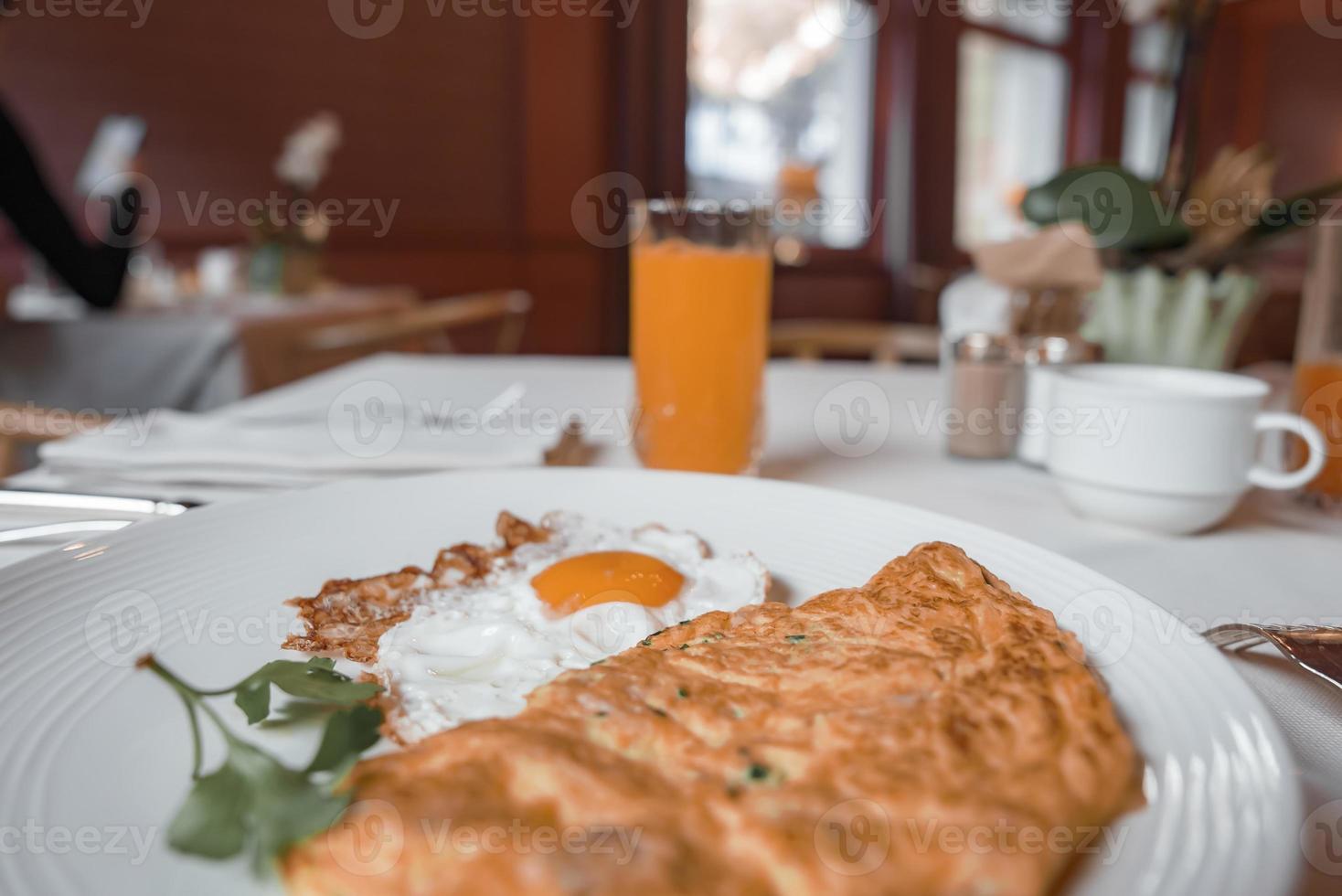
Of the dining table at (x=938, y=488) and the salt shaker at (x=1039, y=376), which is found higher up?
the salt shaker at (x=1039, y=376)

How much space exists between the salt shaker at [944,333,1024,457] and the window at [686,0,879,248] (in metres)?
3.92

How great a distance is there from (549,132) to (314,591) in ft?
14.1

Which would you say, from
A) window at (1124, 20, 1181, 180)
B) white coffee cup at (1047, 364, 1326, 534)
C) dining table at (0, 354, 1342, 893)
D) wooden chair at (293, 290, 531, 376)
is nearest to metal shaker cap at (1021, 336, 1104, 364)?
dining table at (0, 354, 1342, 893)

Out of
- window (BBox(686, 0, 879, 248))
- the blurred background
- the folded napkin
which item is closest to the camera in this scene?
the folded napkin

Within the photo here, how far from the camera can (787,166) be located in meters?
5.15

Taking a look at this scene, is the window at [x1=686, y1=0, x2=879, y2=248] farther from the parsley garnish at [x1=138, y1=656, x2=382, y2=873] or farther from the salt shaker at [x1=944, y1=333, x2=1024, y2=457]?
the parsley garnish at [x1=138, y1=656, x2=382, y2=873]

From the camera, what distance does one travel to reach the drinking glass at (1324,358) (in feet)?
2.87

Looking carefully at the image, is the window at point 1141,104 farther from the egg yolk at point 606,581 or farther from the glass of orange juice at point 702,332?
the egg yolk at point 606,581

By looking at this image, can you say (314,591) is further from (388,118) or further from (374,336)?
(388,118)

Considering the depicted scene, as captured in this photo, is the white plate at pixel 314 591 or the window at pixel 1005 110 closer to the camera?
the white plate at pixel 314 591

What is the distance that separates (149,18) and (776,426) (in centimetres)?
406

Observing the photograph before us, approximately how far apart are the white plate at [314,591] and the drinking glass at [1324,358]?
52cm

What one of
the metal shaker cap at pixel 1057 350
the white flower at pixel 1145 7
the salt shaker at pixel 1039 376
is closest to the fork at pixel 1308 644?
the salt shaker at pixel 1039 376

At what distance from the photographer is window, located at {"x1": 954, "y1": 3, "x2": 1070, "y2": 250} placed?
5699 mm
